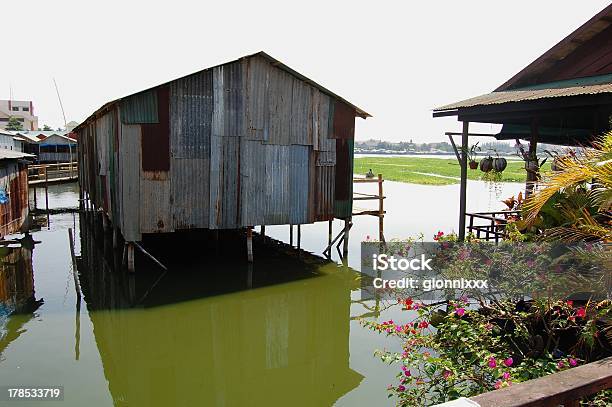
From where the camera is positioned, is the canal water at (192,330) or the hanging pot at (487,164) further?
the hanging pot at (487,164)

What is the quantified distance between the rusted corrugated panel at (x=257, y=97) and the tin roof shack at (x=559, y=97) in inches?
185

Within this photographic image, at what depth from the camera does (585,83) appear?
852 cm

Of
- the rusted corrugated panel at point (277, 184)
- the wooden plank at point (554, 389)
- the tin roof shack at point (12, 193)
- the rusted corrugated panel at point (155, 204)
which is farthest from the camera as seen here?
the tin roof shack at point (12, 193)

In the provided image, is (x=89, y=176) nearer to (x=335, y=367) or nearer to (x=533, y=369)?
(x=335, y=367)

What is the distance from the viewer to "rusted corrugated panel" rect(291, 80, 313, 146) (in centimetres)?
1318

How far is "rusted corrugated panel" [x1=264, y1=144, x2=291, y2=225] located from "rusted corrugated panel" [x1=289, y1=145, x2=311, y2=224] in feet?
0.40

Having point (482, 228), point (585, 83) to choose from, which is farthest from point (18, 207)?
point (585, 83)

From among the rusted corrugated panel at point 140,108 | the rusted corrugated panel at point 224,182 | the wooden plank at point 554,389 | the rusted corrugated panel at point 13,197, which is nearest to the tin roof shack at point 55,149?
the rusted corrugated panel at point 13,197

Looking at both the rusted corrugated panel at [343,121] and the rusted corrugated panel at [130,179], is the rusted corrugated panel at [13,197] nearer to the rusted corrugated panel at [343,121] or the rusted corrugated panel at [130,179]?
the rusted corrugated panel at [130,179]

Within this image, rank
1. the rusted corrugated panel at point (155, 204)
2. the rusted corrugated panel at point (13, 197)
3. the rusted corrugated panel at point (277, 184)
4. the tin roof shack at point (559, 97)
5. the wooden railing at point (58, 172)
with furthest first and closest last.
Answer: the wooden railing at point (58, 172), the rusted corrugated panel at point (13, 197), the rusted corrugated panel at point (277, 184), the rusted corrugated panel at point (155, 204), the tin roof shack at point (559, 97)

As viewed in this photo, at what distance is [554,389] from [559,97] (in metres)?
6.56

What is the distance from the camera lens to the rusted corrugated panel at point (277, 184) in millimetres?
13172

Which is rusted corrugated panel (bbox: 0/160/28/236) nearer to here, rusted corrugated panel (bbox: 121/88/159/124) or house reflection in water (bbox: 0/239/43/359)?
Answer: house reflection in water (bbox: 0/239/43/359)

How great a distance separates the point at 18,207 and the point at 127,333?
31.2 feet
